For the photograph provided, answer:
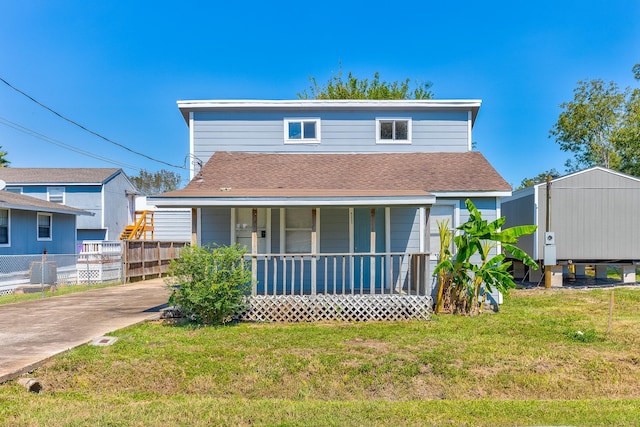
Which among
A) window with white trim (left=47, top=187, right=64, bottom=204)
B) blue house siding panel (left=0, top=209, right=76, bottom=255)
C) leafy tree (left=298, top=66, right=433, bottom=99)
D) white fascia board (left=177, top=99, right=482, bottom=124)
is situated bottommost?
blue house siding panel (left=0, top=209, right=76, bottom=255)

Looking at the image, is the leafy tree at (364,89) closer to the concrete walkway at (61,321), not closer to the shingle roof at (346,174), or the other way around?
the shingle roof at (346,174)

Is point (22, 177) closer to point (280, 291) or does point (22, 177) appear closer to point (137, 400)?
point (280, 291)

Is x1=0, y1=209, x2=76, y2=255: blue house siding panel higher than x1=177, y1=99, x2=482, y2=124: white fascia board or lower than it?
lower

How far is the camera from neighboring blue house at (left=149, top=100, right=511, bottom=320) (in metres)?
8.45

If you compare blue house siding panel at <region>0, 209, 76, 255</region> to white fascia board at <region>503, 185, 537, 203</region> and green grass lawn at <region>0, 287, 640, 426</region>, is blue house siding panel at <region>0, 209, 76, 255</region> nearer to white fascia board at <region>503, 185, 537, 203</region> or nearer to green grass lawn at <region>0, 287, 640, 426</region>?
green grass lawn at <region>0, 287, 640, 426</region>

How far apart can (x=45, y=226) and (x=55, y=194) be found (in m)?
8.91

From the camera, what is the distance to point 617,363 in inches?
225

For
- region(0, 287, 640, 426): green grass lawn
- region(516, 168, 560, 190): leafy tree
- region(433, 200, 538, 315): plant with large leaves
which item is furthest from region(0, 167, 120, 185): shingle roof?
region(516, 168, 560, 190): leafy tree

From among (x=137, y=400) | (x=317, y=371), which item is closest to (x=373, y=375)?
(x=317, y=371)

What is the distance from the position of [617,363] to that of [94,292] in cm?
1372

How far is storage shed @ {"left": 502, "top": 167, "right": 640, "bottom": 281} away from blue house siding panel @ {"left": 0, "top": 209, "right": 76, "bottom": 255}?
751 inches

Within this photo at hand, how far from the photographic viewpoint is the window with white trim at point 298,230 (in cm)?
1002

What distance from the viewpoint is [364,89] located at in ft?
93.1

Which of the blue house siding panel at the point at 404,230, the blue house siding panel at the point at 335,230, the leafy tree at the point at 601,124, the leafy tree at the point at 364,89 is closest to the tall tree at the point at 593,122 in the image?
the leafy tree at the point at 601,124
